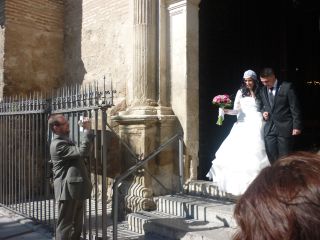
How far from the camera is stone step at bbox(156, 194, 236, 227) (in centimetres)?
508

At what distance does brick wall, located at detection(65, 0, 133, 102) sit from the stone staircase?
2486 millimetres

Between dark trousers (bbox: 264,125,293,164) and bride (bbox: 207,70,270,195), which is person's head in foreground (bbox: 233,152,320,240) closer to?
bride (bbox: 207,70,270,195)

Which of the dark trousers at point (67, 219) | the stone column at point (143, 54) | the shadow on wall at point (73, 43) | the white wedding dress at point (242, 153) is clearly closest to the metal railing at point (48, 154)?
the dark trousers at point (67, 219)

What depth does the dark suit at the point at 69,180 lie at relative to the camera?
15.0 ft

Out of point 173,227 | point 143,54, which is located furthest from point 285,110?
point 143,54

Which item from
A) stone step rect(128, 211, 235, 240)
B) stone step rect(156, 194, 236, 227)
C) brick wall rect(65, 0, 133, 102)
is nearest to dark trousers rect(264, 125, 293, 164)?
stone step rect(156, 194, 236, 227)

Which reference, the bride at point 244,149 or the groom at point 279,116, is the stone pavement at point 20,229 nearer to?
the bride at point 244,149

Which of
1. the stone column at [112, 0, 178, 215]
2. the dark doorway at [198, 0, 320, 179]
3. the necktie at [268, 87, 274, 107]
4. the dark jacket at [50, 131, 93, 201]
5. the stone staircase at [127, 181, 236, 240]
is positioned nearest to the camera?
the dark jacket at [50, 131, 93, 201]

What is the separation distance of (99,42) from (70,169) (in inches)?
177

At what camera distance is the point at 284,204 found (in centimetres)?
82

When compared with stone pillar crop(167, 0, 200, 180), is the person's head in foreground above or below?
below

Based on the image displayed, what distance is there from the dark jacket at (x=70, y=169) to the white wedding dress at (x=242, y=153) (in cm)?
186

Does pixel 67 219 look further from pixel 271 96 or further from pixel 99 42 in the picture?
pixel 99 42

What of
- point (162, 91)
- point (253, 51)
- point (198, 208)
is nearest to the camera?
point (198, 208)
